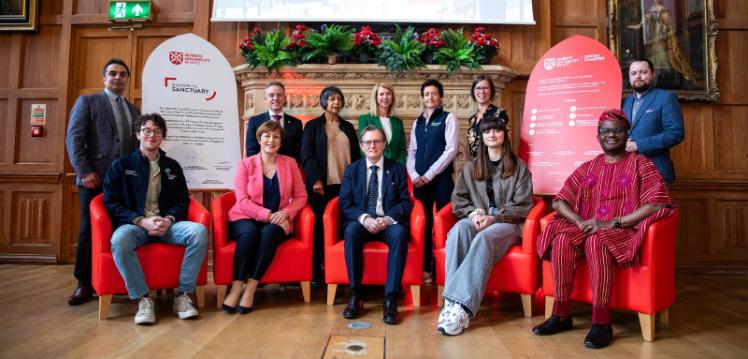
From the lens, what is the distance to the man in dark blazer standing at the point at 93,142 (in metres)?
3.03

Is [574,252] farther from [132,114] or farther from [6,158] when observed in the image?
[6,158]

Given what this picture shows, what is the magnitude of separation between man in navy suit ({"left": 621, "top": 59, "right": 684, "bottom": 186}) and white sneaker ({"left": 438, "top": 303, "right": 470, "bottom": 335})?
5.41 feet

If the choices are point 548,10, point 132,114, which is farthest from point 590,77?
point 132,114

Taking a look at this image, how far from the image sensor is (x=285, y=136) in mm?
3504

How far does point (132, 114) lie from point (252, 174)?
97 centimetres

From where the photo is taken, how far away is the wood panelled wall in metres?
4.57

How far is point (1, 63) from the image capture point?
473cm

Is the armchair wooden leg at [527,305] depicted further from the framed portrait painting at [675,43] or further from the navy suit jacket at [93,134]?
the framed portrait painting at [675,43]

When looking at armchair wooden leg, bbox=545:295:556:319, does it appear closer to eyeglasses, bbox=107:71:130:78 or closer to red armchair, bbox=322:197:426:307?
red armchair, bbox=322:197:426:307

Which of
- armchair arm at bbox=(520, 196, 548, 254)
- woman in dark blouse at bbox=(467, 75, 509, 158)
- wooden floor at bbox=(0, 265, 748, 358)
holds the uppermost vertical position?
woman in dark blouse at bbox=(467, 75, 509, 158)

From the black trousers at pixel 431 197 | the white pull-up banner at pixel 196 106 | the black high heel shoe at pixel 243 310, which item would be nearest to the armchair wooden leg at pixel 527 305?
the black trousers at pixel 431 197

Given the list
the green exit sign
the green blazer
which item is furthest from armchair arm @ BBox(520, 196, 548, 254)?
the green exit sign

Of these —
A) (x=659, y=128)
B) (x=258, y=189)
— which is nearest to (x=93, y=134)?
(x=258, y=189)

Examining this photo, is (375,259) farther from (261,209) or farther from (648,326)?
(648,326)
